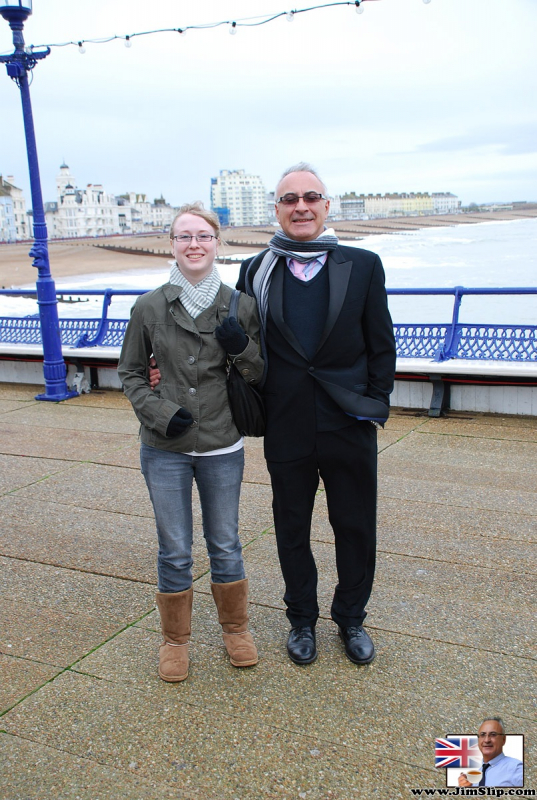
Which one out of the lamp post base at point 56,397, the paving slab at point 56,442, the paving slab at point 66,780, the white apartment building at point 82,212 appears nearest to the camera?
the paving slab at point 66,780

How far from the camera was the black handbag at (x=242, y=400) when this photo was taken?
2939 mm

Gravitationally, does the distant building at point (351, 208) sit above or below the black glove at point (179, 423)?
below

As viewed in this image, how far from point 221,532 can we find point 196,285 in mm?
1004

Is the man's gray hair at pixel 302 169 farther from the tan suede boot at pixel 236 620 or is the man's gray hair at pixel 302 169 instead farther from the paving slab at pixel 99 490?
the paving slab at pixel 99 490

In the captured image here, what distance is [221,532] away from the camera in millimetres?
3086

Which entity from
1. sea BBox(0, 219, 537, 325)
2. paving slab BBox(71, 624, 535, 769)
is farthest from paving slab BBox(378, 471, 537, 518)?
sea BBox(0, 219, 537, 325)

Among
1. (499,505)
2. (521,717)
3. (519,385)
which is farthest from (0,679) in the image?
(519,385)

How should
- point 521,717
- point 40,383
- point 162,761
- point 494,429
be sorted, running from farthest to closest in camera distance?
point 40,383
point 494,429
point 521,717
point 162,761

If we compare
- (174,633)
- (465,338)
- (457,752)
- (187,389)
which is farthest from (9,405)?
(457,752)

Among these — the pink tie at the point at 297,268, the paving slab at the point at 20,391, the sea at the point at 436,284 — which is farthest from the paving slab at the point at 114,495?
the sea at the point at 436,284

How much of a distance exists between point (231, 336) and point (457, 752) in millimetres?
1672

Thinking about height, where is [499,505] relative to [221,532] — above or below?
below

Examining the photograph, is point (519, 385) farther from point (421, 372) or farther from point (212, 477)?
point (212, 477)

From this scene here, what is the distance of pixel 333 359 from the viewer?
2979 mm
